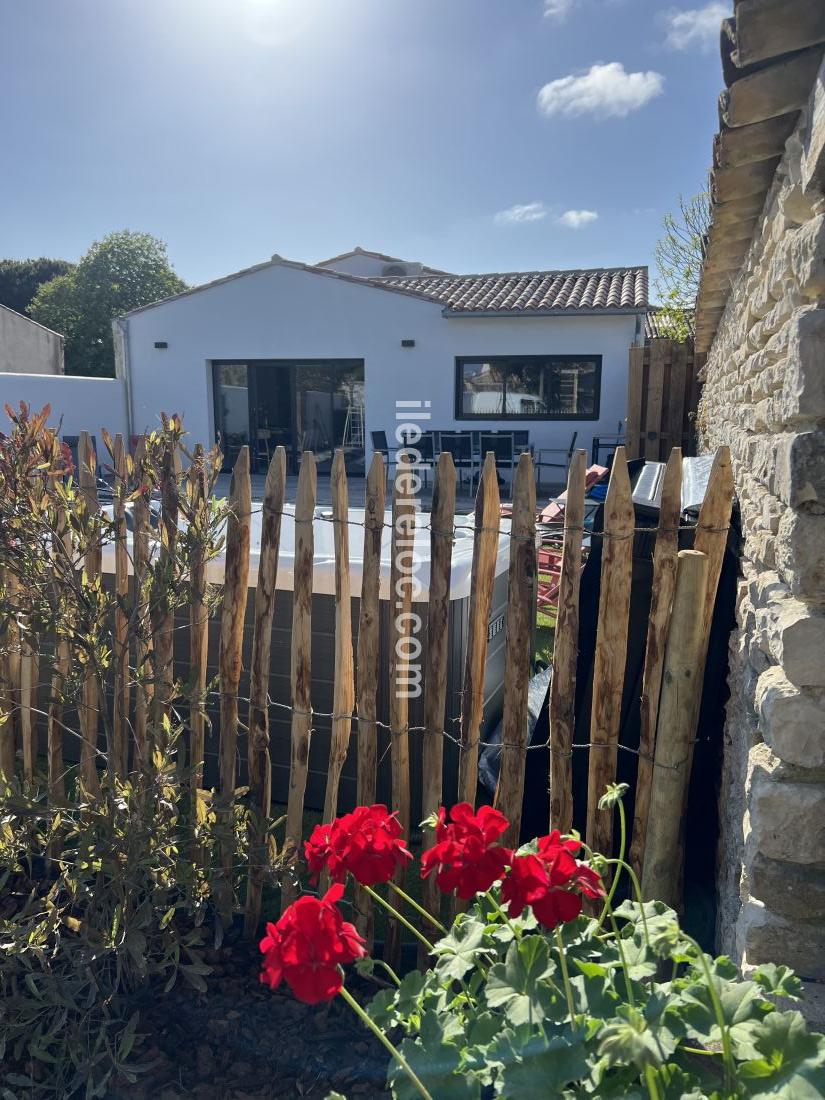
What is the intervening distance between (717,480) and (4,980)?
2.44 m

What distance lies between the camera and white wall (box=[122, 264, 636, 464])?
13891mm

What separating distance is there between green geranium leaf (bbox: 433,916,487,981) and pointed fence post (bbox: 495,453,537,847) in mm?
770

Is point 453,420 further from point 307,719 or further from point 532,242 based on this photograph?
point 307,719

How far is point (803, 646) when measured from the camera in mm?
1505

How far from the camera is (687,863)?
100 inches

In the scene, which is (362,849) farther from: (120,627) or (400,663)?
(120,627)

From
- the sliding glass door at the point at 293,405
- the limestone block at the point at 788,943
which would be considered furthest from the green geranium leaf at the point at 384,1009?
the sliding glass door at the point at 293,405

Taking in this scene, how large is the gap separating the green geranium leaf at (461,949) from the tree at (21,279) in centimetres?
4156

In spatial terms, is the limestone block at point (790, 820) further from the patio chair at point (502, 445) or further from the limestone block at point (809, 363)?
the patio chair at point (502, 445)

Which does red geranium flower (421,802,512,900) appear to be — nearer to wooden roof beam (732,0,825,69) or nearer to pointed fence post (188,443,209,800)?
pointed fence post (188,443,209,800)

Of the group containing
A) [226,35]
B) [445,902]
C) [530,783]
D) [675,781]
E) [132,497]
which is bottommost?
[445,902]

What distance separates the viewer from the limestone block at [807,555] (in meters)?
1.45

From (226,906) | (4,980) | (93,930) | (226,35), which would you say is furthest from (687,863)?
(226,35)

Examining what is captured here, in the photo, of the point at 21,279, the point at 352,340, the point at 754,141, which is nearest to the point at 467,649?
the point at 754,141
